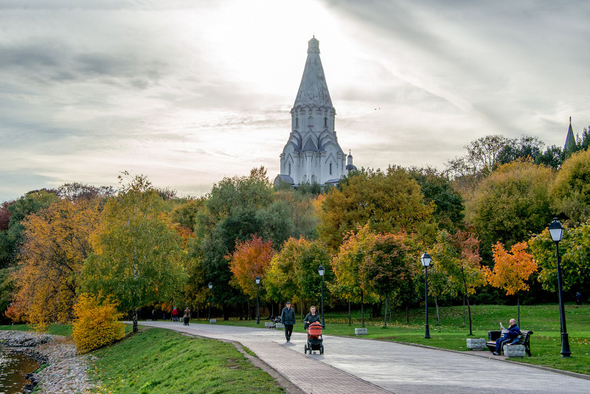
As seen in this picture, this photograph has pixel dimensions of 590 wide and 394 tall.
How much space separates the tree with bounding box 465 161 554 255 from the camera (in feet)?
165

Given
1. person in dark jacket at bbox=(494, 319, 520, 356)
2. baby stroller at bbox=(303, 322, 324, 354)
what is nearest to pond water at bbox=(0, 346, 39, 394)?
baby stroller at bbox=(303, 322, 324, 354)

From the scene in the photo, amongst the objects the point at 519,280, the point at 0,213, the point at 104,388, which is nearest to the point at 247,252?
the point at 519,280

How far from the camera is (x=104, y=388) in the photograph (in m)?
22.3

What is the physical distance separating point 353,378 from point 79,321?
87.2 ft

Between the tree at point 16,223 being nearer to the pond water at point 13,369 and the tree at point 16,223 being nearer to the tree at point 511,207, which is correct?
the pond water at point 13,369

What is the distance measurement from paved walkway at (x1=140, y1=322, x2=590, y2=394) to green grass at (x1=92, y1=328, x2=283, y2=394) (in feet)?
3.10

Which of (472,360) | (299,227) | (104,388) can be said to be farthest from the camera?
(299,227)

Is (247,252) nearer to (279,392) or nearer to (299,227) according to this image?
(299,227)

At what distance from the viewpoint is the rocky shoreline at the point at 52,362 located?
25734mm

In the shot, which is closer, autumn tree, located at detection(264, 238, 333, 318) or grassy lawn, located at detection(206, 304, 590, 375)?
grassy lawn, located at detection(206, 304, 590, 375)

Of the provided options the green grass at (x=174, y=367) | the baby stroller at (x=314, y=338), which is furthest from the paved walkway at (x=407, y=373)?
the green grass at (x=174, y=367)

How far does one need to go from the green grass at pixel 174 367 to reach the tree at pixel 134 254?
2933 mm

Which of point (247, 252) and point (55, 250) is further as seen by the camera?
point (247, 252)

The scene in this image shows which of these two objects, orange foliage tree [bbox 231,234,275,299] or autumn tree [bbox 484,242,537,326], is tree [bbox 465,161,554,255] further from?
orange foliage tree [bbox 231,234,275,299]
